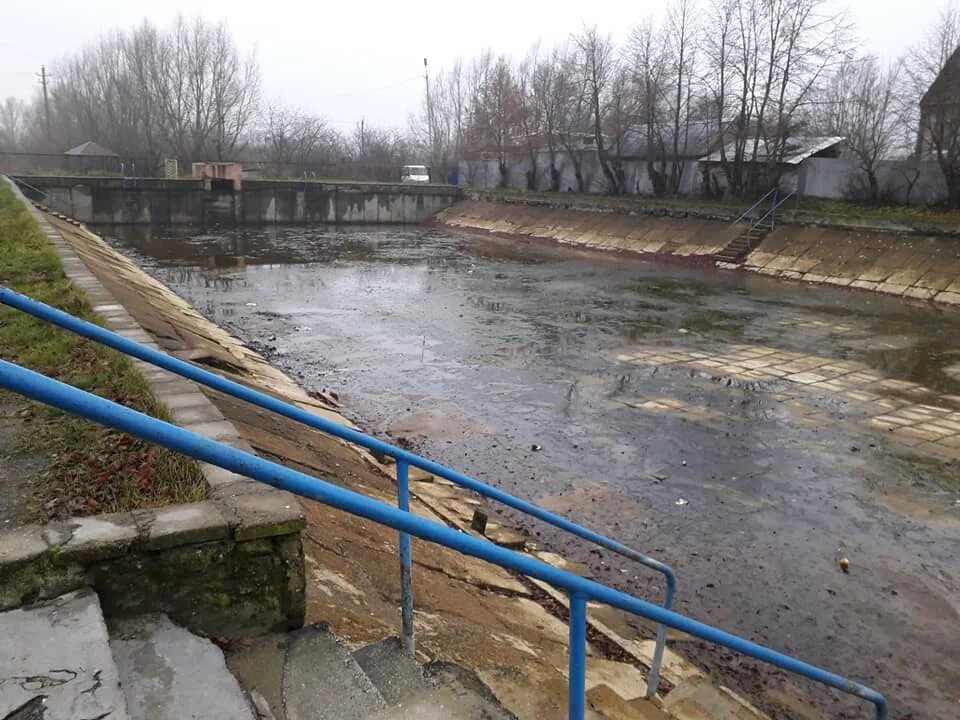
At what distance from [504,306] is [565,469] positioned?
9.79 meters

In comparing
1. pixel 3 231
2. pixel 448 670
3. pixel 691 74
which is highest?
pixel 691 74

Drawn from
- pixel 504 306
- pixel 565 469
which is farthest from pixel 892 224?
pixel 565 469

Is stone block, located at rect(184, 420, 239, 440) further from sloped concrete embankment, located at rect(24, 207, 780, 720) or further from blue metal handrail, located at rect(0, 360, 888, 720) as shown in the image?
blue metal handrail, located at rect(0, 360, 888, 720)

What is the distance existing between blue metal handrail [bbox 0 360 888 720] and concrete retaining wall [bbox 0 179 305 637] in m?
1.11

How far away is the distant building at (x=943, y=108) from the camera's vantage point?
2258 centimetres

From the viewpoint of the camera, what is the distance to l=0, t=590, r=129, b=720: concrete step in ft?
6.15

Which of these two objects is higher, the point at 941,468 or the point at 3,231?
the point at 3,231

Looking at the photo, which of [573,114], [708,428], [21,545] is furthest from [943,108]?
[21,545]

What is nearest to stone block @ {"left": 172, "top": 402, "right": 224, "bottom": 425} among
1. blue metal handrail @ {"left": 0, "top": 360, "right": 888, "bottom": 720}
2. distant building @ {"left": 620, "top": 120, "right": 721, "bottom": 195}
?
blue metal handrail @ {"left": 0, "top": 360, "right": 888, "bottom": 720}

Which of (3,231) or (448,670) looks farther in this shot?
(3,231)

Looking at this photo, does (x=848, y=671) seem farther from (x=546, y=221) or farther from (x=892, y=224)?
(x=546, y=221)

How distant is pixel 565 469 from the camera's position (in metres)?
7.59

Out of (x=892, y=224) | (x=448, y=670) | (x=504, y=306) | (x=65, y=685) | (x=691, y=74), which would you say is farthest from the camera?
(x=691, y=74)

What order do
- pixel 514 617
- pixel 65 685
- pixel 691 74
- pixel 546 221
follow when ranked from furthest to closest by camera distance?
1. pixel 546 221
2. pixel 691 74
3. pixel 514 617
4. pixel 65 685
